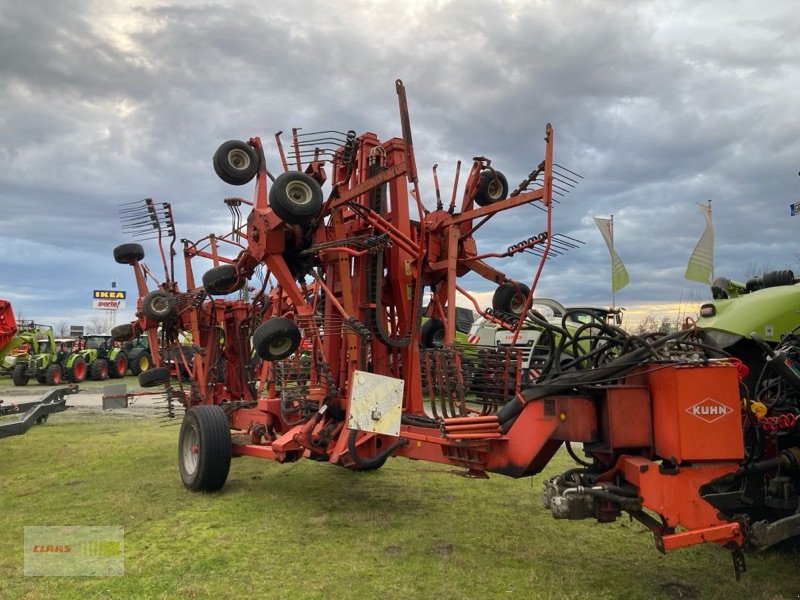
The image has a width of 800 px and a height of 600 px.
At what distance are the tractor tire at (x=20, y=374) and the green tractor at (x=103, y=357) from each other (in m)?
2.33

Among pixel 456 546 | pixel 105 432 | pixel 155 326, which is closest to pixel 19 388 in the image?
pixel 105 432

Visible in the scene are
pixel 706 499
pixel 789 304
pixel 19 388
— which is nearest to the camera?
pixel 706 499

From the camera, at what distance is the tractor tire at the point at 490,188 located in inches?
236

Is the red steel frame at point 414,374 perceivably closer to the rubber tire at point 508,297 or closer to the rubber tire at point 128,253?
the rubber tire at point 508,297

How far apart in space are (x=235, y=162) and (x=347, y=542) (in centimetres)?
387

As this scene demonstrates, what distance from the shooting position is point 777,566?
4.16m

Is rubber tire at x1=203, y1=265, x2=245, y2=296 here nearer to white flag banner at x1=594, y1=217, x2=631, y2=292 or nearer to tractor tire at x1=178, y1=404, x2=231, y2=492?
tractor tire at x1=178, y1=404, x2=231, y2=492

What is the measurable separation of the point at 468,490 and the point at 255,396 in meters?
4.02

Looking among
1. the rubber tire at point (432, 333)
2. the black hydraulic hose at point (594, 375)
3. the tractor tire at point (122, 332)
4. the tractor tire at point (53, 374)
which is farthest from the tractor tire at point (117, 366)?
the black hydraulic hose at point (594, 375)

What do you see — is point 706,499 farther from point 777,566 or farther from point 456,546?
point 456,546

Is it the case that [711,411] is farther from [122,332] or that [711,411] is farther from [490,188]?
[122,332]

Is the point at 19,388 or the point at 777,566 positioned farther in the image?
the point at 19,388

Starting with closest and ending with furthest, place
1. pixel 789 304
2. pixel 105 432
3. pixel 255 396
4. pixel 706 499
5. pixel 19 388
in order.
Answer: pixel 706 499 → pixel 789 304 → pixel 255 396 → pixel 105 432 → pixel 19 388

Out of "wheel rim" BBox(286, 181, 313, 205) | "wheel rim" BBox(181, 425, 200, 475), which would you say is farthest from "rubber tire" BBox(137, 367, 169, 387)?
"wheel rim" BBox(286, 181, 313, 205)
